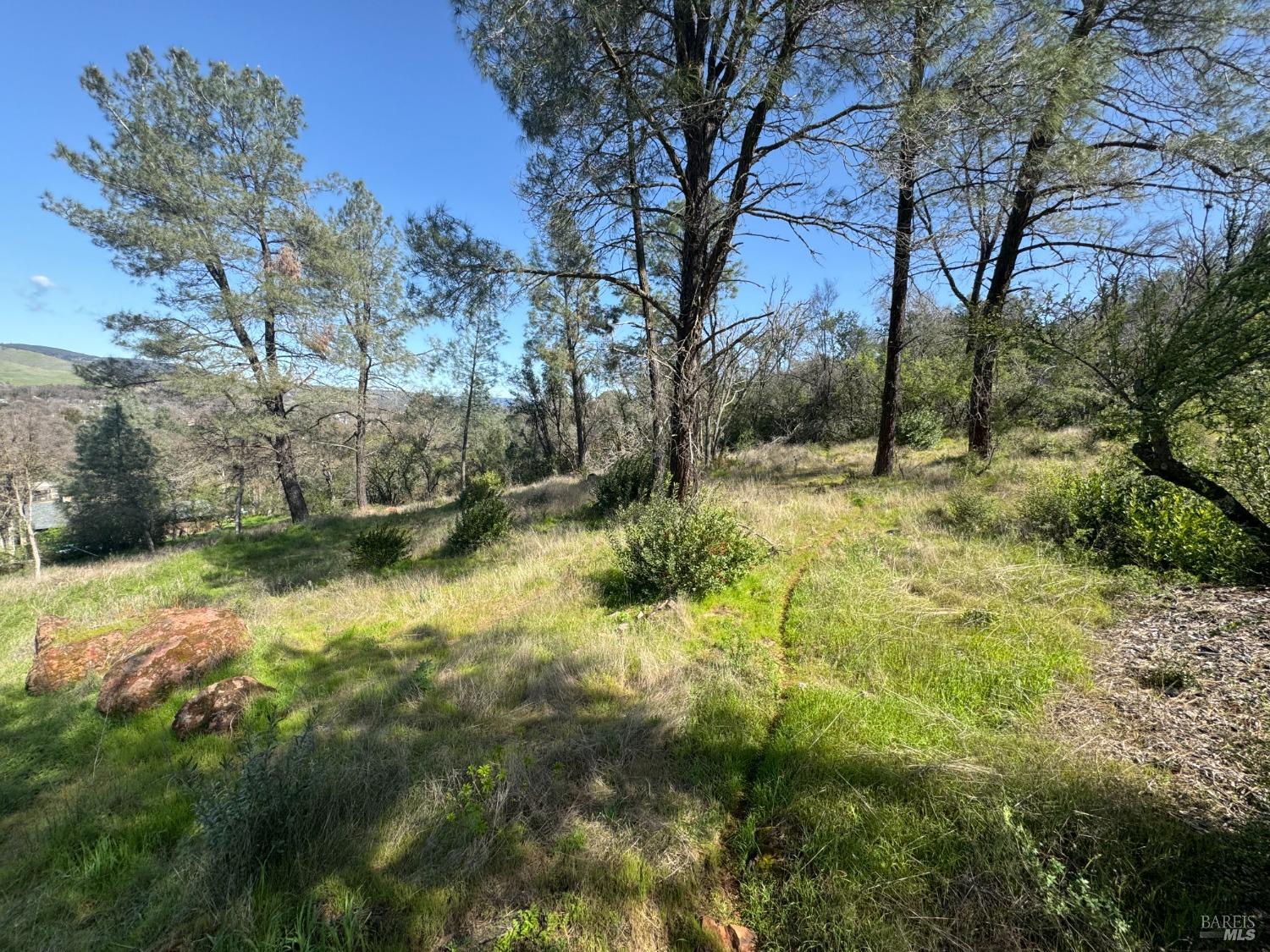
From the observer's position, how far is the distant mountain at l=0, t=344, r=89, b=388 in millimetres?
99750

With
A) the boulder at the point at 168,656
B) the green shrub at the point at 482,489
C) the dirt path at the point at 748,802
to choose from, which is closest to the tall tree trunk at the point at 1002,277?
the dirt path at the point at 748,802

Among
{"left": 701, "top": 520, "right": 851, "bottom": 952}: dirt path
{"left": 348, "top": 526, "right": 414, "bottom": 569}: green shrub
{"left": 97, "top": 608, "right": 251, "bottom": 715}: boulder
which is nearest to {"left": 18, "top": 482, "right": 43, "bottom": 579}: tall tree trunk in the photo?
{"left": 348, "top": 526, "right": 414, "bottom": 569}: green shrub

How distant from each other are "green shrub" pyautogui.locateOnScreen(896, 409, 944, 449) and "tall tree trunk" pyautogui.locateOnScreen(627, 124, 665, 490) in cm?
845

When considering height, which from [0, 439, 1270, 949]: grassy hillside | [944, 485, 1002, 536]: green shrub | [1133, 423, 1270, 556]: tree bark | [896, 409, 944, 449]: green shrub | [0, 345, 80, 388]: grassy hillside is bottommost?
[0, 439, 1270, 949]: grassy hillside

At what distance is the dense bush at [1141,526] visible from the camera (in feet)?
12.2

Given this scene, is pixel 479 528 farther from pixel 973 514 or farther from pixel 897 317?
pixel 897 317

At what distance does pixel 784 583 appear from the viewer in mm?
5090

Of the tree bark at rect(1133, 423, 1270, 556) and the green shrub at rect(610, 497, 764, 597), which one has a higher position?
the tree bark at rect(1133, 423, 1270, 556)

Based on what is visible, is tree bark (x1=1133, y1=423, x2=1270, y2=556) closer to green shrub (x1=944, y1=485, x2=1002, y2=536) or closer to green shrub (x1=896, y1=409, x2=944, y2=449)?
green shrub (x1=944, y1=485, x2=1002, y2=536)

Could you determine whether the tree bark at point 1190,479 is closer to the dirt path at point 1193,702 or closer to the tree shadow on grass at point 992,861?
the dirt path at point 1193,702

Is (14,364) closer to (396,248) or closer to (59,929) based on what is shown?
(396,248)

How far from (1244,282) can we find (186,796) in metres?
7.56

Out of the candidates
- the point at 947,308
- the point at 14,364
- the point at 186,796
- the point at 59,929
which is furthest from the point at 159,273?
the point at 14,364

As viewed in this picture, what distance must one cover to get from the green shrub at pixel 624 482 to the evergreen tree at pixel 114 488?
2265 cm
